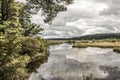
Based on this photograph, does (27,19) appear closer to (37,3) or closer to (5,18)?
(5,18)

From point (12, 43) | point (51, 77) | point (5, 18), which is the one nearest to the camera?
point (12, 43)

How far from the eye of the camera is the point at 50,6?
950 inches

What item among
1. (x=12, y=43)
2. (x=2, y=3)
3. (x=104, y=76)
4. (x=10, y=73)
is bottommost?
(x=104, y=76)

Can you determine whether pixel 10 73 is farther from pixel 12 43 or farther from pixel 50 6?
pixel 50 6

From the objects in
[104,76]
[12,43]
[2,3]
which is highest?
[2,3]

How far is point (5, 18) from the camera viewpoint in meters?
30.7

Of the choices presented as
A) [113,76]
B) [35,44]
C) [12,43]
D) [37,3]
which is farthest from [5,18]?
[113,76]

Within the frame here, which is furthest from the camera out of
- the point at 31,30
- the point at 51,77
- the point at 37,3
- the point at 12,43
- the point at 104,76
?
the point at 31,30

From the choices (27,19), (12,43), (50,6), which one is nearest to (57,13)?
(50,6)

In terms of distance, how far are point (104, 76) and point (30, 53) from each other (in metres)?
12.8

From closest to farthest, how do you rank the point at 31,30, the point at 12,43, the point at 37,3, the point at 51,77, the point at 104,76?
the point at 37,3, the point at 12,43, the point at 51,77, the point at 104,76, the point at 31,30

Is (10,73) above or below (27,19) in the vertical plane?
above

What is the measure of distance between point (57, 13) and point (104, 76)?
1597 cm

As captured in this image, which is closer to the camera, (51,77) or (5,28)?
(5,28)
